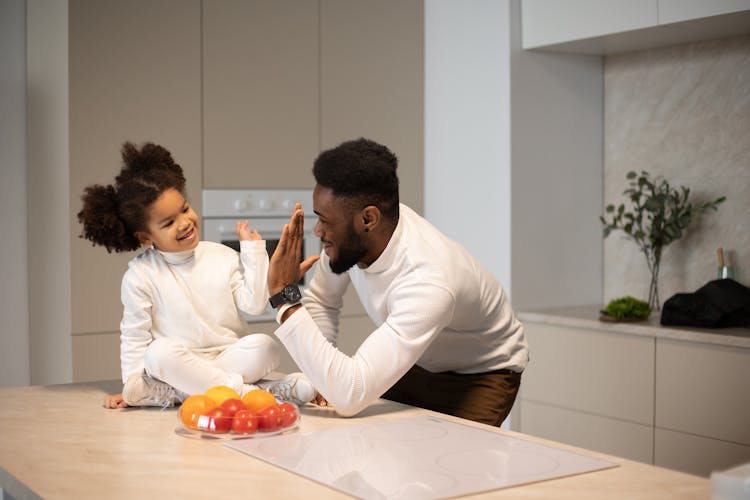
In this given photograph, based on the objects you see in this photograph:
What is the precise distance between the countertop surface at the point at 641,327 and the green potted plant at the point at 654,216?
10.5 inches

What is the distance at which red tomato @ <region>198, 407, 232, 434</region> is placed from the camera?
5.96 feet

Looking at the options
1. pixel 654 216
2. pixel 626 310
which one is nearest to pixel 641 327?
pixel 626 310

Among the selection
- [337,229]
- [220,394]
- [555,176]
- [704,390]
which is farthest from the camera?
[555,176]

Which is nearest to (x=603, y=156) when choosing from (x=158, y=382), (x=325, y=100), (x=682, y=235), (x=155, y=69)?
(x=682, y=235)

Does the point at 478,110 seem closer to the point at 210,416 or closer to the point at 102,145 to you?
the point at 102,145

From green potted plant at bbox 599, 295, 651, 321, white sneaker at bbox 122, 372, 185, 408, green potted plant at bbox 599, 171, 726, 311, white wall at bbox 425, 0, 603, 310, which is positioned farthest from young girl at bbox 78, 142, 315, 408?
green potted plant at bbox 599, 171, 726, 311

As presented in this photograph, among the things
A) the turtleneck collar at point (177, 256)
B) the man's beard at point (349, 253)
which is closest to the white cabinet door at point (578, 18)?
the man's beard at point (349, 253)

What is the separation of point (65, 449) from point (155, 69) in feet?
6.98

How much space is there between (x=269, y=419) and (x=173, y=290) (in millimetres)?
493

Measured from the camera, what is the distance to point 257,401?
6.27ft

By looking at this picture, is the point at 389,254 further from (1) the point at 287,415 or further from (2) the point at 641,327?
(2) the point at 641,327

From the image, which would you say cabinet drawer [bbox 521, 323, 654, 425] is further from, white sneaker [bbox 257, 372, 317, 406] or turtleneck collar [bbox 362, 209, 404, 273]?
white sneaker [bbox 257, 372, 317, 406]

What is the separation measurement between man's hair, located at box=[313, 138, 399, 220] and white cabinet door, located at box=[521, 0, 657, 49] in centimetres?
173

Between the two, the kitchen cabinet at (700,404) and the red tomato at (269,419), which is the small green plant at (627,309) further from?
the red tomato at (269,419)
